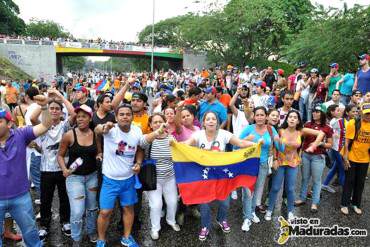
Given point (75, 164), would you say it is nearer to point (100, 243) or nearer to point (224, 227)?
point (100, 243)

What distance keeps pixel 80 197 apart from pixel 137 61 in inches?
3018

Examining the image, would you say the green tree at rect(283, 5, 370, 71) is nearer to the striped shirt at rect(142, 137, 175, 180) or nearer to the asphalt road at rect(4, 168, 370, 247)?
the asphalt road at rect(4, 168, 370, 247)

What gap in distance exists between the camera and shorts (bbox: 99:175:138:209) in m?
4.17

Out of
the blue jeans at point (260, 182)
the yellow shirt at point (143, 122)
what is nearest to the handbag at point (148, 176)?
the yellow shirt at point (143, 122)

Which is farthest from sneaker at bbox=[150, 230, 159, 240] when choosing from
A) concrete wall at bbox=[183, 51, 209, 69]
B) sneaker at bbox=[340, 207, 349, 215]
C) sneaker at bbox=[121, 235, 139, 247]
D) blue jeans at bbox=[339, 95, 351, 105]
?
concrete wall at bbox=[183, 51, 209, 69]

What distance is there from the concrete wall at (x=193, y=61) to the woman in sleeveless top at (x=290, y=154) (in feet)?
143

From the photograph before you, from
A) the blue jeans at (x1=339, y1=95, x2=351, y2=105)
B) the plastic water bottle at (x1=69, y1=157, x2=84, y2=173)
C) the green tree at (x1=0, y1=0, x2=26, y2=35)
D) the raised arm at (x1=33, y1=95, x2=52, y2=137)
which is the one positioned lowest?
the plastic water bottle at (x1=69, y1=157, x2=84, y2=173)

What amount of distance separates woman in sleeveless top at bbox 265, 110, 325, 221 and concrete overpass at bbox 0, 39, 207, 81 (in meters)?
42.7

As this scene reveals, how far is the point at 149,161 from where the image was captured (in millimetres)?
4578

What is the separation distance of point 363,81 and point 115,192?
8.20m

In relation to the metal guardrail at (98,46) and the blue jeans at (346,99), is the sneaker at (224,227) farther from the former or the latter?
the metal guardrail at (98,46)

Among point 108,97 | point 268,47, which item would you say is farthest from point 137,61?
point 108,97

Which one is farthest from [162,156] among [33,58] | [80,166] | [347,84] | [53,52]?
[53,52]

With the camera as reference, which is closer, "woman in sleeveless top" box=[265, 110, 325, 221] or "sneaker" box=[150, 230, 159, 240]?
"sneaker" box=[150, 230, 159, 240]
